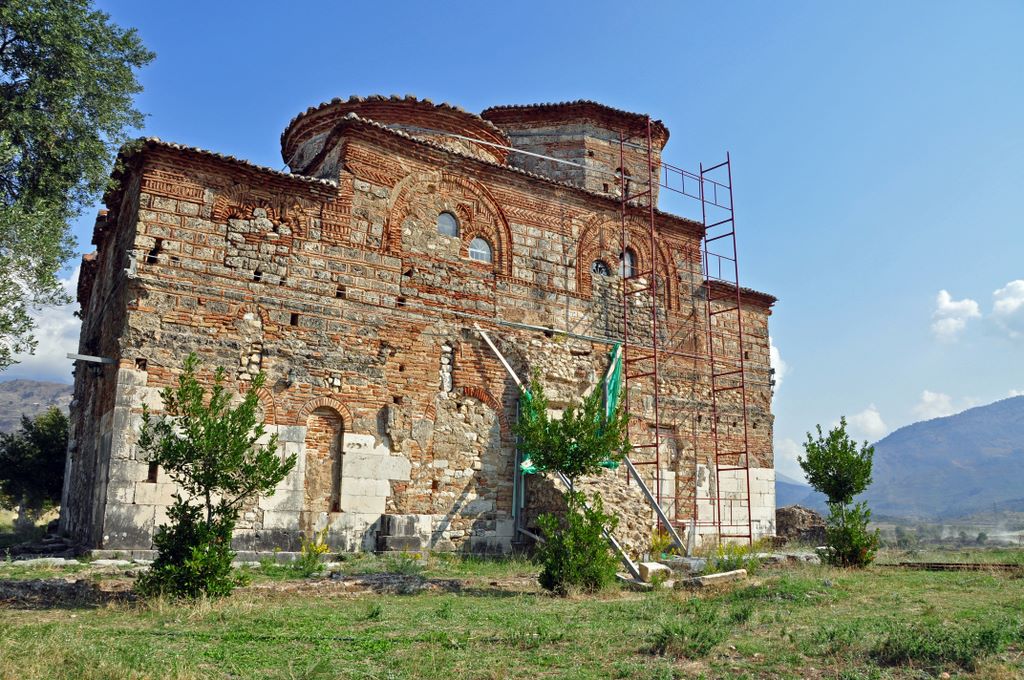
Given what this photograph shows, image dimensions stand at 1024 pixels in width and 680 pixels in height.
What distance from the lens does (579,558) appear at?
35.1ft

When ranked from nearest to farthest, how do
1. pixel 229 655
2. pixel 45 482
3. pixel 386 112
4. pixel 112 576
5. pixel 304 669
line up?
pixel 304 669 → pixel 229 655 → pixel 112 576 → pixel 386 112 → pixel 45 482

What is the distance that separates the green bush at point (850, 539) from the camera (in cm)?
1393

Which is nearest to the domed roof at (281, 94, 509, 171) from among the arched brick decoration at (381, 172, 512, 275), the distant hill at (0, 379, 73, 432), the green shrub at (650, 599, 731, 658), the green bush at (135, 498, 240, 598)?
the arched brick decoration at (381, 172, 512, 275)

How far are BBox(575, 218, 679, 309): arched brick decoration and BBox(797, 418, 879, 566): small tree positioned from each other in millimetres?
5090

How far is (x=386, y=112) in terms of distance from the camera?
671 inches

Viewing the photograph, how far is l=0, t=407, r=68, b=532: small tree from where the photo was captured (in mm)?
24156

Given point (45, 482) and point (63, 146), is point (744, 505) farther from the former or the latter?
point (45, 482)

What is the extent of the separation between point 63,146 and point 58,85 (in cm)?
99

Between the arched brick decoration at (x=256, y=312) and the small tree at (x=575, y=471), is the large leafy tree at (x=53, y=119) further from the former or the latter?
the small tree at (x=575, y=471)

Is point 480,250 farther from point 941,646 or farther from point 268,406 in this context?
point 941,646

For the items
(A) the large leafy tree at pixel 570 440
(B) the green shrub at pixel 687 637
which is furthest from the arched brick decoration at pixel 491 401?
(B) the green shrub at pixel 687 637

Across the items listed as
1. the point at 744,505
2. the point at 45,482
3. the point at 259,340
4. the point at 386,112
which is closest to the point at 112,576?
the point at 259,340

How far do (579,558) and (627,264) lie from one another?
354 inches

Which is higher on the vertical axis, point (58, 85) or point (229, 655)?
point (58, 85)
